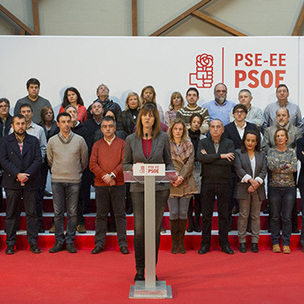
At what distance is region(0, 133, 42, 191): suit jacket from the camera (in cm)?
494

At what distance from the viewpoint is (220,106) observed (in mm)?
6402

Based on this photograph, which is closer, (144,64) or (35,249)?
(35,249)

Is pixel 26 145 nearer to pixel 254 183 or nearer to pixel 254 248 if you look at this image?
pixel 254 183

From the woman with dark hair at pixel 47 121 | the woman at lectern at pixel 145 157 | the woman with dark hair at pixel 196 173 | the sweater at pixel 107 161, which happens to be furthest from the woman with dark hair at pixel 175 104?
the woman at lectern at pixel 145 157

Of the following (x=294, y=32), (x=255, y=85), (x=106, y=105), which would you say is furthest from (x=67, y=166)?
(x=294, y=32)

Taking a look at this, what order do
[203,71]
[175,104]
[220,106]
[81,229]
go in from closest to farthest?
[81,229] < [175,104] < [220,106] < [203,71]

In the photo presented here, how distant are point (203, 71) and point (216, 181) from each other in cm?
268

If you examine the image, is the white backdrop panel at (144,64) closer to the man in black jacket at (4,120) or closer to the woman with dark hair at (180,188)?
the man in black jacket at (4,120)

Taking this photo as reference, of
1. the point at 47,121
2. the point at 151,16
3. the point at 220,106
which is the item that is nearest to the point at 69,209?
the point at 47,121

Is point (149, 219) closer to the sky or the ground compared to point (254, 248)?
closer to the sky

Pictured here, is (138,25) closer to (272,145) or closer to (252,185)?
(272,145)

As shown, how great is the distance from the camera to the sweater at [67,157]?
16.6 ft

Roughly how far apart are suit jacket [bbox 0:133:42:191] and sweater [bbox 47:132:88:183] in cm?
18

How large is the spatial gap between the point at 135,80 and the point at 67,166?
2.55 meters
